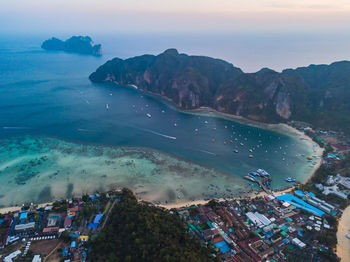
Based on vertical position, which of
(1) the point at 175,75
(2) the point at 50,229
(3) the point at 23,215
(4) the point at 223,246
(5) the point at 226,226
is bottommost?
(2) the point at 50,229

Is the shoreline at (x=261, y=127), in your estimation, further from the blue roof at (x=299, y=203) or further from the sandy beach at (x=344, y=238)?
the sandy beach at (x=344, y=238)

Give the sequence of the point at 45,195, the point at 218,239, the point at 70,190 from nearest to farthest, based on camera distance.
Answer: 1. the point at 218,239
2. the point at 45,195
3. the point at 70,190

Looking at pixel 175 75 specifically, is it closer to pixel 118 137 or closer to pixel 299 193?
pixel 118 137

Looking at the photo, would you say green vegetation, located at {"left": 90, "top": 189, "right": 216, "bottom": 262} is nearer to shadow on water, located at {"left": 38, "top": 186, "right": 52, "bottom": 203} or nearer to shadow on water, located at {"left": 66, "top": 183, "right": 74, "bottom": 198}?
shadow on water, located at {"left": 66, "top": 183, "right": 74, "bottom": 198}

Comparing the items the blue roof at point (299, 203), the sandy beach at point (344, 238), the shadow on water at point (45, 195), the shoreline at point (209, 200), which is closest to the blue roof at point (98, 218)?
the shoreline at point (209, 200)

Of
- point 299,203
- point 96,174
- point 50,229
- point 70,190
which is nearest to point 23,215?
point 50,229

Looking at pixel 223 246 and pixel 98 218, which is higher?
pixel 223 246
